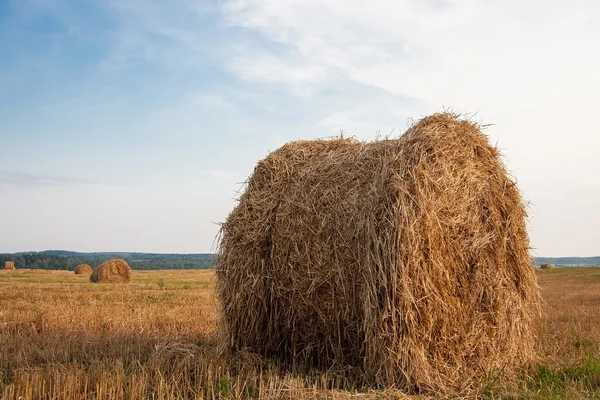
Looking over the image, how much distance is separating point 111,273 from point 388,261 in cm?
2111

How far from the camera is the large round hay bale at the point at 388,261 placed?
5.41 m

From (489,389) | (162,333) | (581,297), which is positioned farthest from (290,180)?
(581,297)

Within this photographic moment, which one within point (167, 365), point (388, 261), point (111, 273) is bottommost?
point (167, 365)

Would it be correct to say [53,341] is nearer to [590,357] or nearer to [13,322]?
[13,322]

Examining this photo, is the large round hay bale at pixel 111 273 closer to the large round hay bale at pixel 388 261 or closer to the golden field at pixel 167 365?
the golden field at pixel 167 365

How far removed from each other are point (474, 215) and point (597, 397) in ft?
6.65

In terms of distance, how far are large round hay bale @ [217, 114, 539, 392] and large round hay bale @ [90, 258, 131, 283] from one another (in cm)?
1858

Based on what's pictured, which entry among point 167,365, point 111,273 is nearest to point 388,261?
point 167,365

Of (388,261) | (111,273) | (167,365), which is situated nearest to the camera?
(388,261)

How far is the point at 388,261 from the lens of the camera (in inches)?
211

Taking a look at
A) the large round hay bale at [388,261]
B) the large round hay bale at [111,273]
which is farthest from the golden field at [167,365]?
the large round hay bale at [111,273]

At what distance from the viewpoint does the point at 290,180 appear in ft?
22.4

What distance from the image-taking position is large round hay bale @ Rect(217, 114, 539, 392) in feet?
17.7

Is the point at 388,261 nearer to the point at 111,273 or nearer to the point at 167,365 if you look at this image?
the point at 167,365
